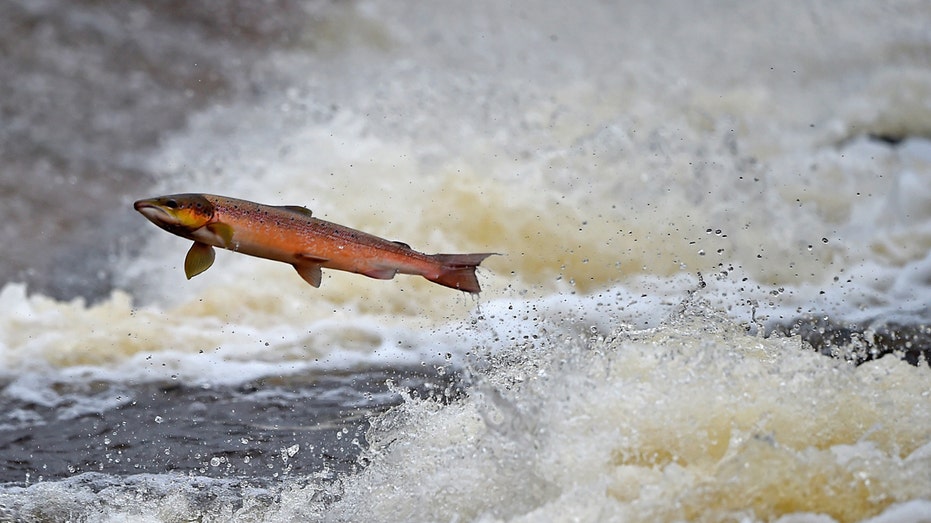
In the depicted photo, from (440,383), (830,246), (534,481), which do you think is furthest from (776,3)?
(534,481)

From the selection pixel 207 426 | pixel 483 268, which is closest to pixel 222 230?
pixel 207 426

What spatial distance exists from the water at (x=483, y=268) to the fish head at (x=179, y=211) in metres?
0.72

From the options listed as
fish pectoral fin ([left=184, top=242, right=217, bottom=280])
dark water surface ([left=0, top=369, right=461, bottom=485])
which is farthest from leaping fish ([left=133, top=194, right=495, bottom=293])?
dark water surface ([left=0, top=369, right=461, bottom=485])

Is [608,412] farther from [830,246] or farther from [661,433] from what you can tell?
[830,246]

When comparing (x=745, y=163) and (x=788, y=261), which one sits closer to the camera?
(x=788, y=261)

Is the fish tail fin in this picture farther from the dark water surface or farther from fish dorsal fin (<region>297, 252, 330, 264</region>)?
the dark water surface

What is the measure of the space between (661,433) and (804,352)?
46 centimetres

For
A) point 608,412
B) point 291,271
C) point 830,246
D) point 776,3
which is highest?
point 776,3

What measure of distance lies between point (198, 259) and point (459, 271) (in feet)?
1.94

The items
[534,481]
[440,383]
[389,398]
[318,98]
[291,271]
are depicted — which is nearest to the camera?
[534,481]

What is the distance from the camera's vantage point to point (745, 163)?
6.41 m

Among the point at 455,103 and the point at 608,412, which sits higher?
the point at 455,103

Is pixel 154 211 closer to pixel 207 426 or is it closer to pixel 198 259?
pixel 198 259

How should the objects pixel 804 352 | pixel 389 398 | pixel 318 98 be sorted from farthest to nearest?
pixel 318 98, pixel 389 398, pixel 804 352
